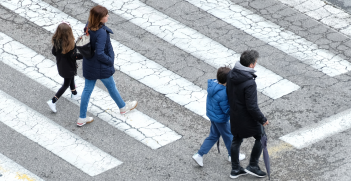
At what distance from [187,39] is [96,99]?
2315mm

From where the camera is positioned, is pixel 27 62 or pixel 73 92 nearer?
pixel 73 92

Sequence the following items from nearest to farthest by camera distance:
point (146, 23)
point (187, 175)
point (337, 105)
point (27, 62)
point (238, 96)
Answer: point (238, 96), point (187, 175), point (337, 105), point (27, 62), point (146, 23)

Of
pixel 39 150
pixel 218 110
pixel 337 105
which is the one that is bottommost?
pixel 39 150

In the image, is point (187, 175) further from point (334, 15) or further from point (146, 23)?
point (334, 15)

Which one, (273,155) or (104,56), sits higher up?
(104,56)

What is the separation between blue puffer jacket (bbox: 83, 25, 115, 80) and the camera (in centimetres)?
658

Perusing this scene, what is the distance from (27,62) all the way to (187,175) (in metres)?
3.72

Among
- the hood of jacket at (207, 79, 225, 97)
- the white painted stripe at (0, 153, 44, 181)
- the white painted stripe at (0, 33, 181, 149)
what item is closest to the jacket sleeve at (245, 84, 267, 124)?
the hood of jacket at (207, 79, 225, 97)

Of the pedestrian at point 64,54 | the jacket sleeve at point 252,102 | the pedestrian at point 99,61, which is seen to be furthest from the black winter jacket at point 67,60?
the jacket sleeve at point 252,102

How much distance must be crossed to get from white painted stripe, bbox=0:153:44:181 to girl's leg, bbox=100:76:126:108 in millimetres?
1601

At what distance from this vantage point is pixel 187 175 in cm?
638

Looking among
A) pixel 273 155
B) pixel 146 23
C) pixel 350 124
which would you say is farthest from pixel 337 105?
pixel 146 23

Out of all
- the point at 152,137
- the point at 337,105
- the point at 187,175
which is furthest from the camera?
the point at 337,105

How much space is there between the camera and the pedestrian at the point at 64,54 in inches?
271
